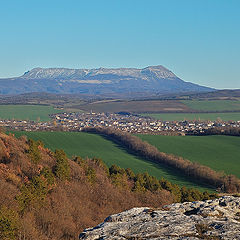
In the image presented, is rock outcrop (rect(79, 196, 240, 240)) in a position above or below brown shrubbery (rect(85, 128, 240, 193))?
above

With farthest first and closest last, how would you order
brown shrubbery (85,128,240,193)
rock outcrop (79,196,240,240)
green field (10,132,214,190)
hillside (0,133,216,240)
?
green field (10,132,214,190) → brown shrubbery (85,128,240,193) → hillside (0,133,216,240) → rock outcrop (79,196,240,240)

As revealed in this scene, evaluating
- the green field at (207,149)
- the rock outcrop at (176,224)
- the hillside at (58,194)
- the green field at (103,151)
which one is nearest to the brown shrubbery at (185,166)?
the green field at (103,151)

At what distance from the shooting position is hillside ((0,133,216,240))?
2436 centimetres

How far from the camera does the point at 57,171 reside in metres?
41.7

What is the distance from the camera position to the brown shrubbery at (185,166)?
55375 mm

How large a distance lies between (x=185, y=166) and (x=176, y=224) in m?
48.4

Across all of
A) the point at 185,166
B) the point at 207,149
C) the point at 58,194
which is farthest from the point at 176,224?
the point at 207,149

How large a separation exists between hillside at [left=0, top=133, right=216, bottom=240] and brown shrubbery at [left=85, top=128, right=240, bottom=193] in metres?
10.8

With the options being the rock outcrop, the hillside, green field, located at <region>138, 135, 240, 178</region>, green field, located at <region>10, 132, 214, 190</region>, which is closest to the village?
green field, located at <region>138, 135, 240, 178</region>

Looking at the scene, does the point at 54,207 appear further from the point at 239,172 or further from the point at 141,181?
the point at 239,172

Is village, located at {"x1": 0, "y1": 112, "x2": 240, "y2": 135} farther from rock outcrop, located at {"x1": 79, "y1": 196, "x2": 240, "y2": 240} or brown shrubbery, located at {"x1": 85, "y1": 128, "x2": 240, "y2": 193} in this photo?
rock outcrop, located at {"x1": 79, "y1": 196, "x2": 240, "y2": 240}

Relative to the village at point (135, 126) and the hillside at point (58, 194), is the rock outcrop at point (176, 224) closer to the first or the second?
the hillside at point (58, 194)

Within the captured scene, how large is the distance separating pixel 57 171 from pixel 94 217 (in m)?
11.6

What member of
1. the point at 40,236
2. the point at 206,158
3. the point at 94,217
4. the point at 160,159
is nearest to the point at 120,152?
the point at 160,159
